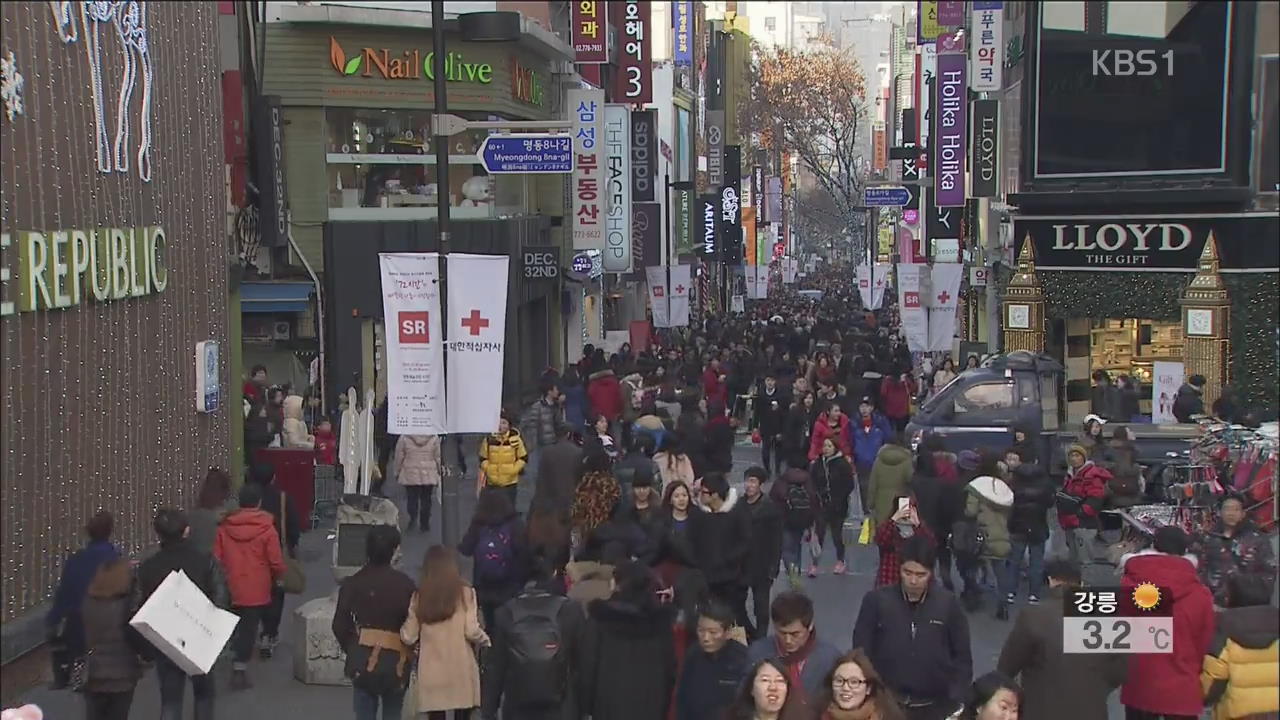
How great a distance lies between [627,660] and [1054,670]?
2020 millimetres

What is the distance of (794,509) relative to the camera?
569 inches

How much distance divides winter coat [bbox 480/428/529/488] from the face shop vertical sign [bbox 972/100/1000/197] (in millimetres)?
26300

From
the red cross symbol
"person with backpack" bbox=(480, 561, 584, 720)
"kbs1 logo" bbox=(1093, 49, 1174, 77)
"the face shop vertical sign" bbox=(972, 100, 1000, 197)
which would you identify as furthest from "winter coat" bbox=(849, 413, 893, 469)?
"the face shop vertical sign" bbox=(972, 100, 1000, 197)

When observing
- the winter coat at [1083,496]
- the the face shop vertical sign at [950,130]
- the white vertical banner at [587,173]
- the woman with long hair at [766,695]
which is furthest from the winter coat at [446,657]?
the the face shop vertical sign at [950,130]

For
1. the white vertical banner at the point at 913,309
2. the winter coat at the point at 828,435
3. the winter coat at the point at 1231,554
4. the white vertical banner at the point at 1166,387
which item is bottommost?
the winter coat at the point at 1231,554

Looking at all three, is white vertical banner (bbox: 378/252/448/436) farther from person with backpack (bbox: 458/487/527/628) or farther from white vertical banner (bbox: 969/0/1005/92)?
white vertical banner (bbox: 969/0/1005/92)

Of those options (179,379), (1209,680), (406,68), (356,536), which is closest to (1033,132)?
(406,68)

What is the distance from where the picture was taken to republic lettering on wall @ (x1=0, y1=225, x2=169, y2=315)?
447 inches

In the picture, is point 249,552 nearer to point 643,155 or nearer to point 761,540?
point 761,540

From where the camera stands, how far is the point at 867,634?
8.35 meters

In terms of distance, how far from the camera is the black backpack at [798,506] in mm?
14398

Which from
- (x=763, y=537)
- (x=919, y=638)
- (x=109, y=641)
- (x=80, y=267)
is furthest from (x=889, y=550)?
(x=80, y=267)

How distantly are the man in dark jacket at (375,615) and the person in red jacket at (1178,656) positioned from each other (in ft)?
12.2

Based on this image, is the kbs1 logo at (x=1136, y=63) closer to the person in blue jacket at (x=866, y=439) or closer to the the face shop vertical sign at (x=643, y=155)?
the person in blue jacket at (x=866, y=439)
